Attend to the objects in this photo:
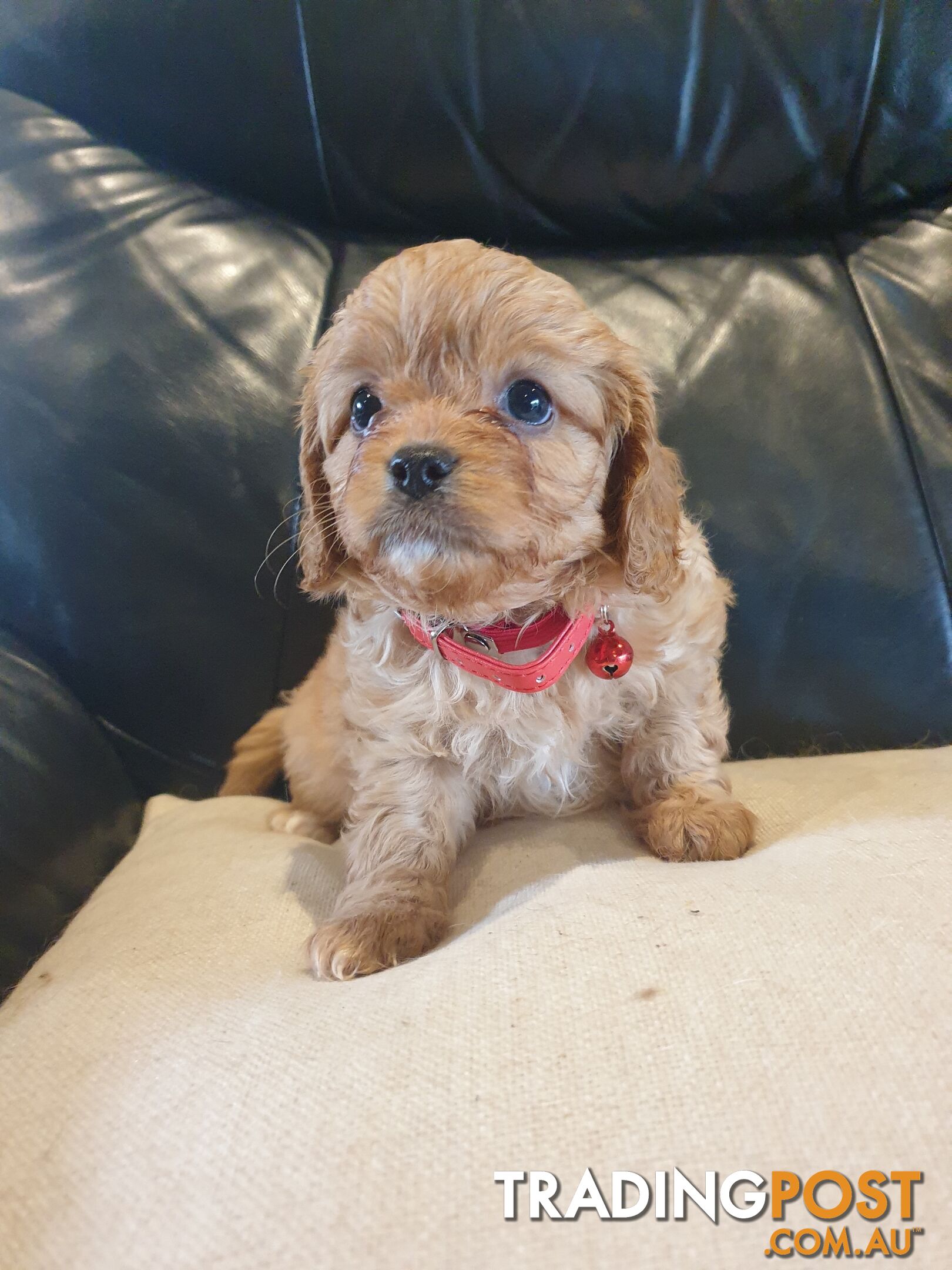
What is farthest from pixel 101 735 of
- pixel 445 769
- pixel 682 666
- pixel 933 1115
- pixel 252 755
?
pixel 933 1115

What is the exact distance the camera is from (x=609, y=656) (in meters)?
1.35

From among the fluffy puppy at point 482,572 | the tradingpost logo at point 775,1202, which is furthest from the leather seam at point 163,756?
the tradingpost logo at point 775,1202

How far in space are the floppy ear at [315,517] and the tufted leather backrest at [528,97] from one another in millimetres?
710

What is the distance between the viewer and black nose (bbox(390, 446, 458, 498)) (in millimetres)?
1067

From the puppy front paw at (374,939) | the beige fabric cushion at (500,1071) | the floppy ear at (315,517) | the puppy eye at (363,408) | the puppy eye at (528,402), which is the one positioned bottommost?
the puppy front paw at (374,939)

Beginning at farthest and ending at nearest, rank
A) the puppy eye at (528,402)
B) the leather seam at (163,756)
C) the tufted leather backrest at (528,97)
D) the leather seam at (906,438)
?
the leather seam at (163,756), the leather seam at (906,438), the tufted leather backrest at (528,97), the puppy eye at (528,402)

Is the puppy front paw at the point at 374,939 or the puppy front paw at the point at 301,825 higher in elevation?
the puppy front paw at the point at 374,939

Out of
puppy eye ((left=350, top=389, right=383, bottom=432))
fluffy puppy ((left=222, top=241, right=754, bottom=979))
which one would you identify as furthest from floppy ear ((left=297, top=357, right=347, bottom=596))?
puppy eye ((left=350, top=389, right=383, bottom=432))

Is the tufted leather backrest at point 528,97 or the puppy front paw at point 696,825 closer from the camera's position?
the puppy front paw at point 696,825

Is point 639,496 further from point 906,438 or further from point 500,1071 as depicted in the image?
point 906,438

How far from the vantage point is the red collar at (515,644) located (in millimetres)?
1303

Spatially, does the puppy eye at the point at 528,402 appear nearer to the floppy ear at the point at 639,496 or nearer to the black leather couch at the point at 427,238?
the floppy ear at the point at 639,496

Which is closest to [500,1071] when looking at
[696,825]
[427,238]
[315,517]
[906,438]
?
[696,825]

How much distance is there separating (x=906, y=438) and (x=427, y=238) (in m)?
1.23
